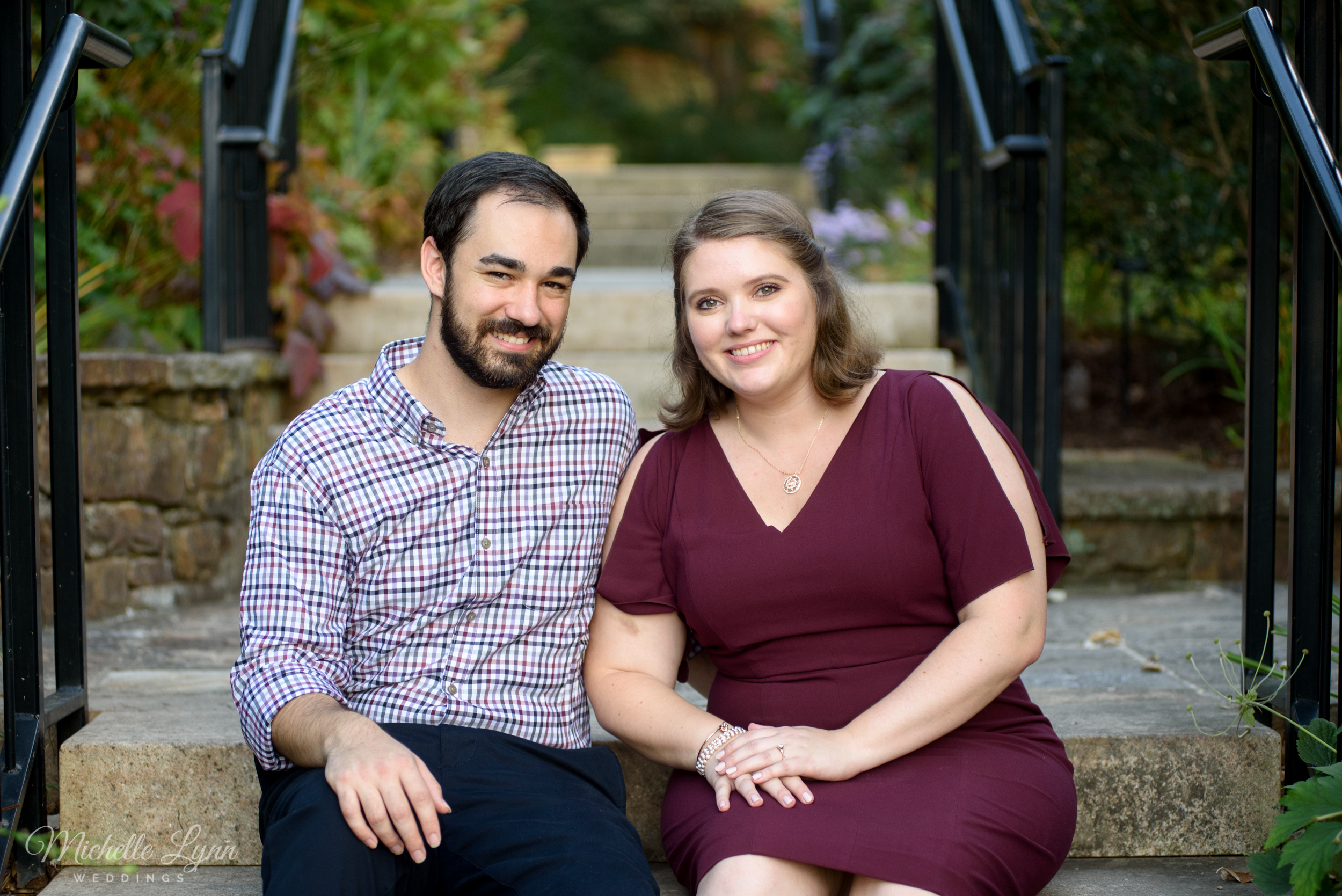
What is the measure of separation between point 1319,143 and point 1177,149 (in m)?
2.31

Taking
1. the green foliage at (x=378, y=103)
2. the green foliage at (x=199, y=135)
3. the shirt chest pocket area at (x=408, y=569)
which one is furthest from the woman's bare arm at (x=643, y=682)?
the green foliage at (x=378, y=103)

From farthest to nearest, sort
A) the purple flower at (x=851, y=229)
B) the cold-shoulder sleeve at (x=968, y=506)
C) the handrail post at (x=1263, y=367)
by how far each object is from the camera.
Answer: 1. the purple flower at (x=851, y=229)
2. the handrail post at (x=1263, y=367)
3. the cold-shoulder sleeve at (x=968, y=506)

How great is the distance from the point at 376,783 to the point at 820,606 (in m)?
0.67

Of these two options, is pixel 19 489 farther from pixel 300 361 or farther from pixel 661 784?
pixel 300 361

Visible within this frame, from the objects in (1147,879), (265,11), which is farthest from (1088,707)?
(265,11)

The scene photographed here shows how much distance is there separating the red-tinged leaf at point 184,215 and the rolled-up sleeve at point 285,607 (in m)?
1.73

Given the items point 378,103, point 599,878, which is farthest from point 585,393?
point 378,103

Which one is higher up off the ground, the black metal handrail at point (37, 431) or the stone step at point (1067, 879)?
the black metal handrail at point (37, 431)

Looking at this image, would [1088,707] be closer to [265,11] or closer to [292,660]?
[292,660]

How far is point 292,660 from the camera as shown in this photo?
1.60m

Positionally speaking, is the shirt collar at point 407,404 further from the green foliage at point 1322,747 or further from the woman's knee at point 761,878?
the green foliage at point 1322,747

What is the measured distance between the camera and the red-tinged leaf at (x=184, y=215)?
313cm

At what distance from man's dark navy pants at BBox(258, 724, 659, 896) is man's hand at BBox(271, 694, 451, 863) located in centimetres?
3

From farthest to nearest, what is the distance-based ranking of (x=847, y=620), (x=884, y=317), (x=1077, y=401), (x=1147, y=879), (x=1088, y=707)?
(x=1077, y=401), (x=884, y=317), (x=1088, y=707), (x=1147, y=879), (x=847, y=620)
